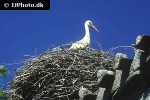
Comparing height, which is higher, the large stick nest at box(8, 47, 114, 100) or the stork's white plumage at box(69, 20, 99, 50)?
the stork's white plumage at box(69, 20, 99, 50)

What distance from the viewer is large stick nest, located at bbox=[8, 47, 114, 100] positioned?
5.94m

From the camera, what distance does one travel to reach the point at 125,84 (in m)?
3.92

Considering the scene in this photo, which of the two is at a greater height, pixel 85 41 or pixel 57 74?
pixel 85 41

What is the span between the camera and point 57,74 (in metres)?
6.21

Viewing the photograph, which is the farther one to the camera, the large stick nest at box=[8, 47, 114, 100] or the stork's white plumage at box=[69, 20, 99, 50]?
the stork's white plumage at box=[69, 20, 99, 50]

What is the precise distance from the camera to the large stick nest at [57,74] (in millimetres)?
5941

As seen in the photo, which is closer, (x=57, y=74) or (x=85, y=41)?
(x=57, y=74)

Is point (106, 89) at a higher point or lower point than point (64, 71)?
lower

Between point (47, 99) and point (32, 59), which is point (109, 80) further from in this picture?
point (32, 59)

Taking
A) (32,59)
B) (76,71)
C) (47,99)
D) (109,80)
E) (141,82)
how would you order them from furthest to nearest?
(32,59)
(76,71)
(47,99)
(109,80)
(141,82)

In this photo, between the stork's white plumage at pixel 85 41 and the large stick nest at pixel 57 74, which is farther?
the stork's white plumage at pixel 85 41

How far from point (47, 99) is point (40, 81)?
0.44 m

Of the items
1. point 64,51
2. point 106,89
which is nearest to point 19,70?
point 64,51

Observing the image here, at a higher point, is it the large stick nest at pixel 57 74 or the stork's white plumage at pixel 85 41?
the stork's white plumage at pixel 85 41
